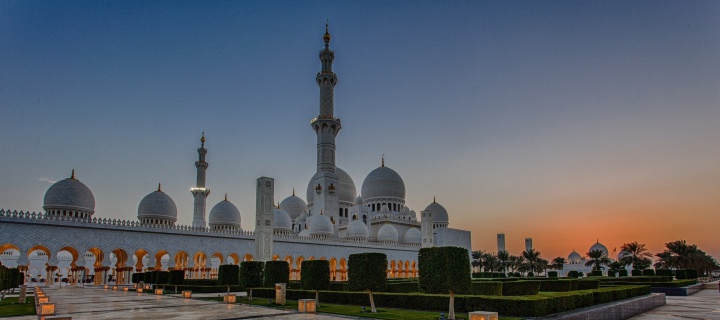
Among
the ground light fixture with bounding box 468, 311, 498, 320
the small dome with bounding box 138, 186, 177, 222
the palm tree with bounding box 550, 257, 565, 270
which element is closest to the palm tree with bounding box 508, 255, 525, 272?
the palm tree with bounding box 550, 257, 565, 270

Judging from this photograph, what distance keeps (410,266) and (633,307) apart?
37.2 metres

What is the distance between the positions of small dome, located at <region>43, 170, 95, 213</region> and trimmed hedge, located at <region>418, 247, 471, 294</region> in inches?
1095

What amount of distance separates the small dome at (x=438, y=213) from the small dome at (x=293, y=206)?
610 inches

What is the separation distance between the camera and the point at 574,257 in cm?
7375

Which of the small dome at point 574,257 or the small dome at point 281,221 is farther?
the small dome at point 574,257

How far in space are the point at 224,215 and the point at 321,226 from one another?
8923 mm

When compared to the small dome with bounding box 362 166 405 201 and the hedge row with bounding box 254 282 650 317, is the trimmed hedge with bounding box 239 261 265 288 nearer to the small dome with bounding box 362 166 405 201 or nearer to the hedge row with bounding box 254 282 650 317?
the hedge row with bounding box 254 282 650 317


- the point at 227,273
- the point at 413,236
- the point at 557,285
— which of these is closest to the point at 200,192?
the point at 413,236

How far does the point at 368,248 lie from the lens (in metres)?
46.0

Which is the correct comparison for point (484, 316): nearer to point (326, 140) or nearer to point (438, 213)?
point (326, 140)

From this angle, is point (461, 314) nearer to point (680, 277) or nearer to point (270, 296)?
point (270, 296)

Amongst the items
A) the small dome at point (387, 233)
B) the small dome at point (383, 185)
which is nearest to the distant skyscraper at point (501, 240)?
the small dome at point (383, 185)

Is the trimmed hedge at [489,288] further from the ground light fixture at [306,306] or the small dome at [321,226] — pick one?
the small dome at [321,226]

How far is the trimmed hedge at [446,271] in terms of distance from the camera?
564 inches
